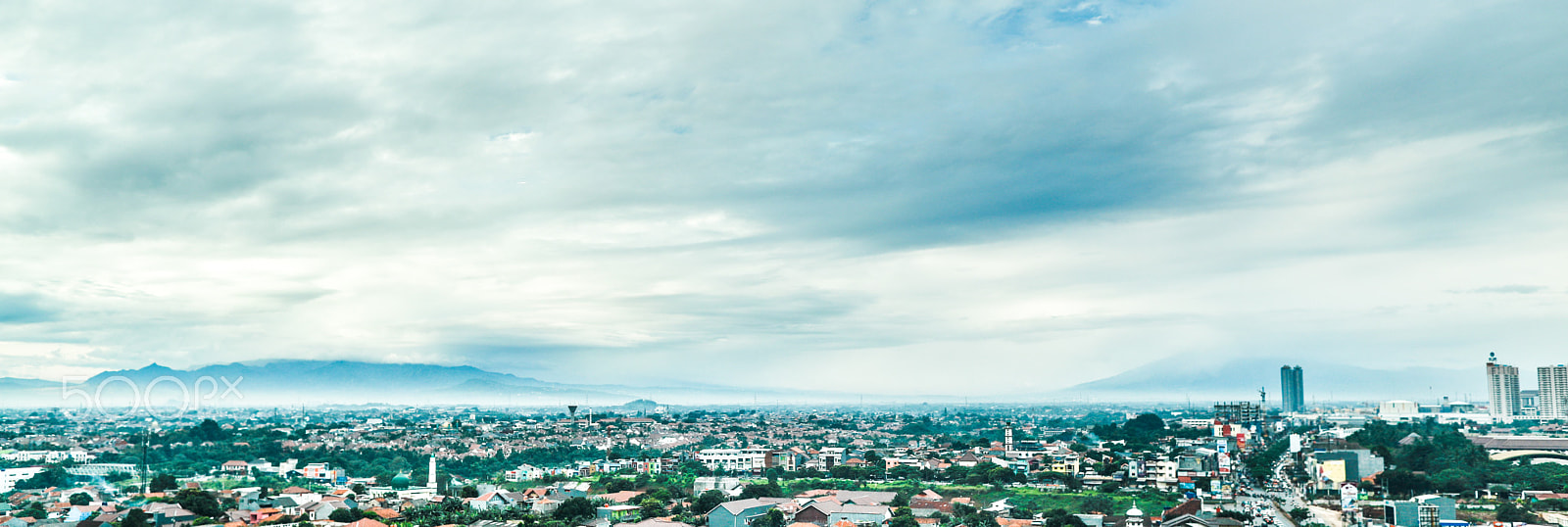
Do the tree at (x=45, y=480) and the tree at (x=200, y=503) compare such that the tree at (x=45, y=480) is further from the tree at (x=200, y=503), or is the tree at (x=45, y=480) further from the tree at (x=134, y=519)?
the tree at (x=134, y=519)

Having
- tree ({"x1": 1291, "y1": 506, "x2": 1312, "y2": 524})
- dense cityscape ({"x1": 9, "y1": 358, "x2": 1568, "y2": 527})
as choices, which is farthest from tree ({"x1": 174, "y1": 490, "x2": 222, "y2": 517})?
tree ({"x1": 1291, "y1": 506, "x2": 1312, "y2": 524})

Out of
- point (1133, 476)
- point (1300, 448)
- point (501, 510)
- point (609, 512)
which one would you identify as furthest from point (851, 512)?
point (1300, 448)

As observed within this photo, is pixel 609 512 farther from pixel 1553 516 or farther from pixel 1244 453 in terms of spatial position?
pixel 1244 453

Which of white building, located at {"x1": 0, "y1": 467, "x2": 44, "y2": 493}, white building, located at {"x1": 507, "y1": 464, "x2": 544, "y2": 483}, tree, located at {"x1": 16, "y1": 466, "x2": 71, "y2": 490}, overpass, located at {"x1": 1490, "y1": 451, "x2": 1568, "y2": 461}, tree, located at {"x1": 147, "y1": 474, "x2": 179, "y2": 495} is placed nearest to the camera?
tree, located at {"x1": 147, "y1": 474, "x2": 179, "y2": 495}

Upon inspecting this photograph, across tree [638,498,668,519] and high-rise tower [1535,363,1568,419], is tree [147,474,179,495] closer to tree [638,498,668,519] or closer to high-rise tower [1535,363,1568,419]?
tree [638,498,668,519]

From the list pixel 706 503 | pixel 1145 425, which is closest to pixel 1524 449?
pixel 1145 425

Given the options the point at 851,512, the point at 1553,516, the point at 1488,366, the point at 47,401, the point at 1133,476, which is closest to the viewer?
the point at 851,512
